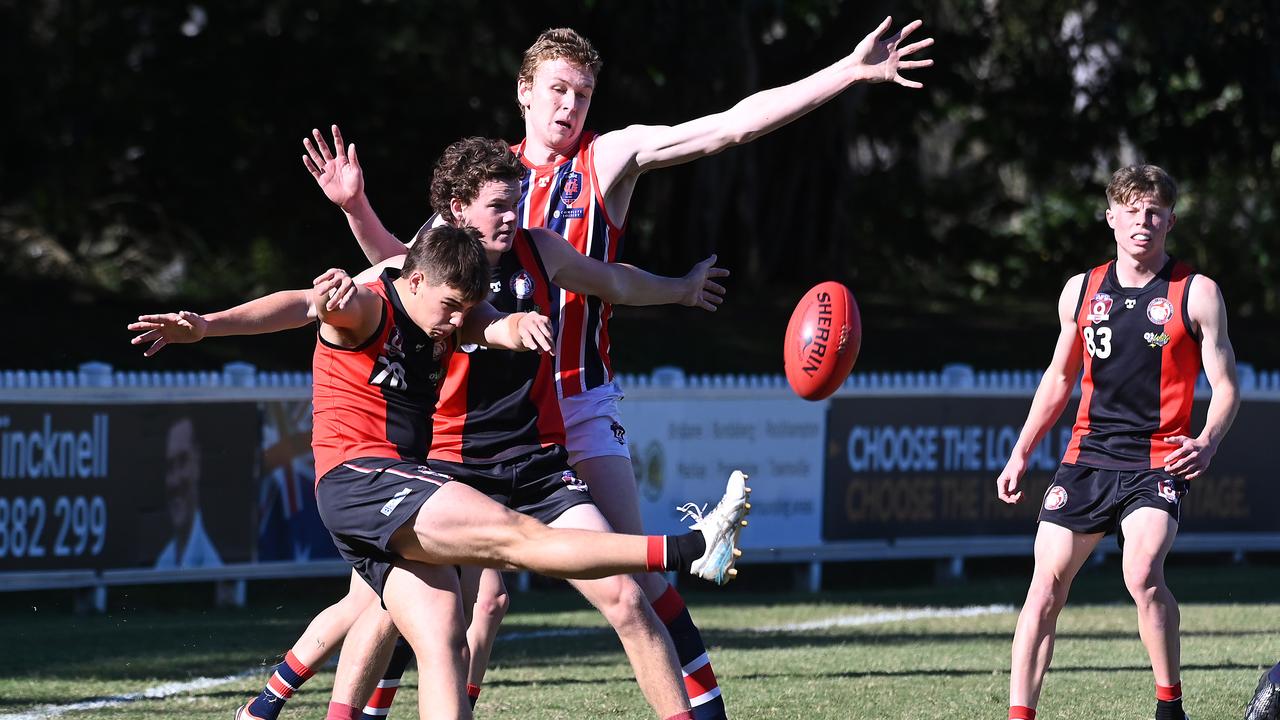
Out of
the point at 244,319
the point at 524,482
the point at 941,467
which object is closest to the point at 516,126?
the point at 941,467

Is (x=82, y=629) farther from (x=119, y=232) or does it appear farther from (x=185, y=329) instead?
(x=119, y=232)

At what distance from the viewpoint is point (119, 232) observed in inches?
906

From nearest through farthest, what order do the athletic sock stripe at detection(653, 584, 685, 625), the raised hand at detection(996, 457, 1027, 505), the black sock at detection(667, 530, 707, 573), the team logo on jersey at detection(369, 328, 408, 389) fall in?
the black sock at detection(667, 530, 707, 573), the team logo on jersey at detection(369, 328, 408, 389), the athletic sock stripe at detection(653, 584, 685, 625), the raised hand at detection(996, 457, 1027, 505)

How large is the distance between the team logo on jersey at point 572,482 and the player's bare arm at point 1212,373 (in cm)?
204

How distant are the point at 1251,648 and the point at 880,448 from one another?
15.1 feet

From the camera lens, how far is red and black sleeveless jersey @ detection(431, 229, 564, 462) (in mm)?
5258

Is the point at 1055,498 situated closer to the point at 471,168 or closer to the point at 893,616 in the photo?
the point at 471,168

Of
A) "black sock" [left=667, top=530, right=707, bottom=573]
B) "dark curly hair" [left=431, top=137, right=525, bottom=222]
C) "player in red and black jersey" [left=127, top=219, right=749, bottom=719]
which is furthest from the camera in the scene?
"dark curly hair" [left=431, top=137, right=525, bottom=222]

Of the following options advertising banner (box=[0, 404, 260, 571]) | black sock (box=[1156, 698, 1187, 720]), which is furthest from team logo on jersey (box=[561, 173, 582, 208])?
advertising banner (box=[0, 404, 260, 571])

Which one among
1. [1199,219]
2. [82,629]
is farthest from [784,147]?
[82,629]

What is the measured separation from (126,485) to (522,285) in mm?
6070

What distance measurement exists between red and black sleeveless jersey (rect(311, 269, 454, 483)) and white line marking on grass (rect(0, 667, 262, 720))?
229cm

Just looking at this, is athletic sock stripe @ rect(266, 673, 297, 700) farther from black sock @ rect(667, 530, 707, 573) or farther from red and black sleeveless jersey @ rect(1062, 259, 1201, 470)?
red and black sleeveless jersey @ rect(1062, 259, 1201, 470)

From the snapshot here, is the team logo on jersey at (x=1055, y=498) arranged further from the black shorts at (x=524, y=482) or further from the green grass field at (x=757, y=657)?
the black shorts at (x=524, y=482)
